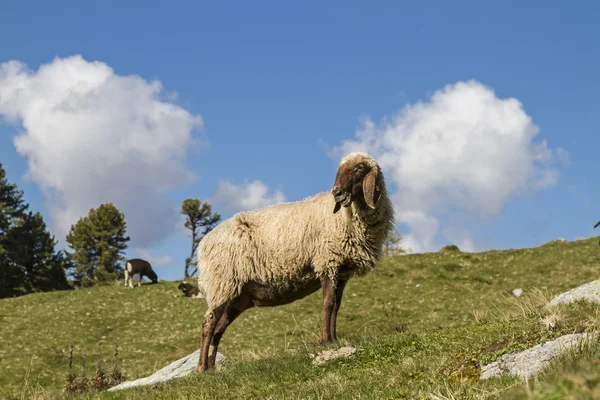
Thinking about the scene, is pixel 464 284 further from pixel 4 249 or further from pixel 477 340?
pixel 4 249

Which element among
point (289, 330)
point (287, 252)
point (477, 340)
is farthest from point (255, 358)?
point (289, 330)

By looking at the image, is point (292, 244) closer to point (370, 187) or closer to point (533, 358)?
point (370, 187)

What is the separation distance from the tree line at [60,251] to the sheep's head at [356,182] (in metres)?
50.5

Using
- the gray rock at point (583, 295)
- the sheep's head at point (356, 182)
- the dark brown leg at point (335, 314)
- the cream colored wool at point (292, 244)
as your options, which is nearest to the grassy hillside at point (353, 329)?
the dark brown leg at point (335, 314)

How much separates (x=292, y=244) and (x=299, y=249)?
0.19m

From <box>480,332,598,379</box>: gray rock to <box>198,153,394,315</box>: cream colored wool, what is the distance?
448 centimetres

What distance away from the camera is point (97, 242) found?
79.1 m

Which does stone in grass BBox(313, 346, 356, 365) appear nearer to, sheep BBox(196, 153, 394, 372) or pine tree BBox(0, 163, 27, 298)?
sheep BBox(196, 153, 394, 372)

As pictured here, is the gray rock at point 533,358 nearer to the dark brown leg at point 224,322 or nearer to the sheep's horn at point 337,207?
the sheep's horn at point 337,207

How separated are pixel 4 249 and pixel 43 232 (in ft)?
18.6

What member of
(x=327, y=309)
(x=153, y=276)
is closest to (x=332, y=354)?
(x=327, y=309)

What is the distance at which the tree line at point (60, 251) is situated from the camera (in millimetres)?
64125

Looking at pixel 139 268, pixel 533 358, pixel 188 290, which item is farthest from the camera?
pixel 139 268

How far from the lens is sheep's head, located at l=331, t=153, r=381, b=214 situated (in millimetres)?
12023
